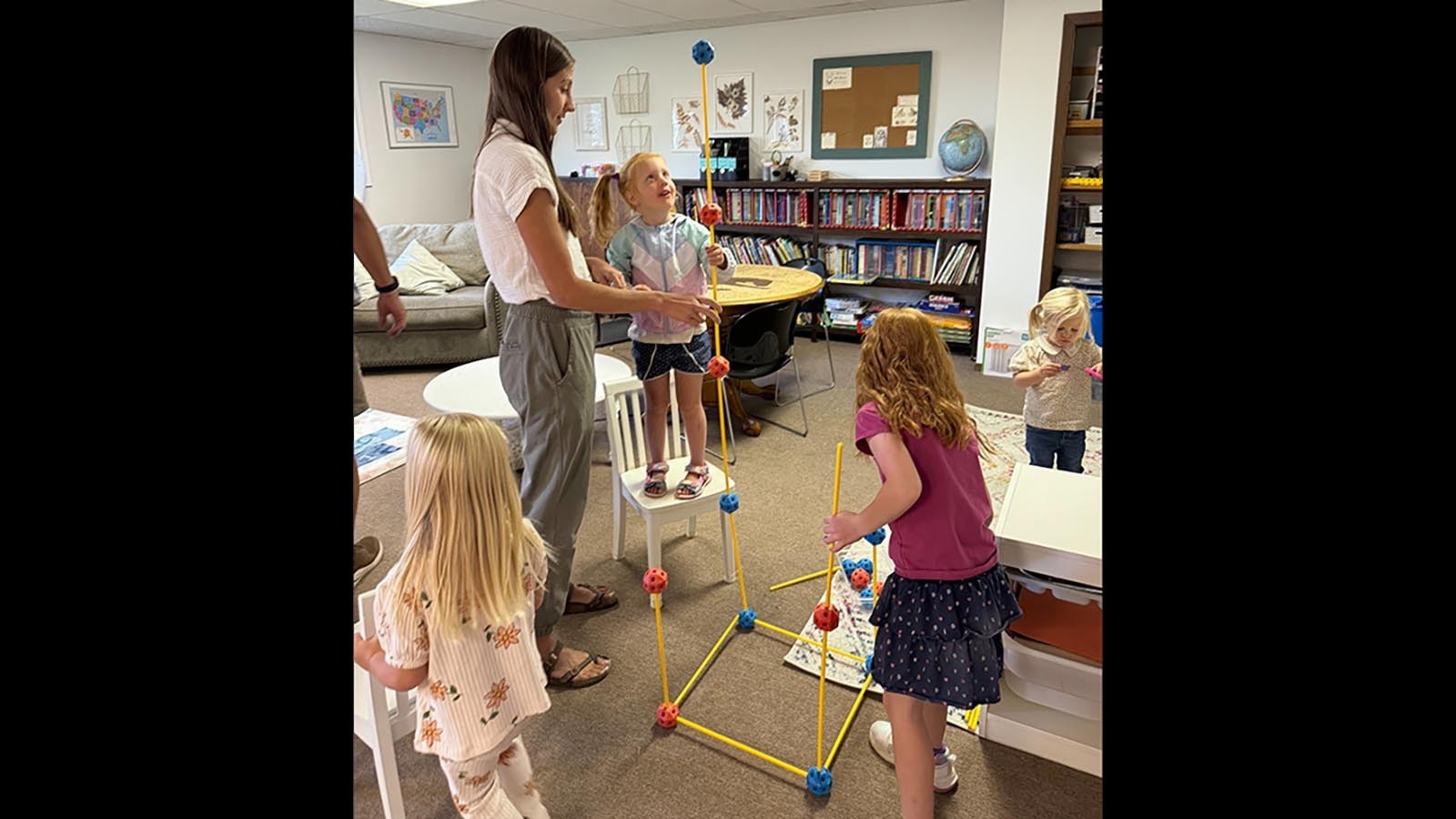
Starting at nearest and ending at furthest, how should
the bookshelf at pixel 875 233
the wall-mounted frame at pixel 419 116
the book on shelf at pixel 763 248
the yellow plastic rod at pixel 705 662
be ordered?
the yellow plastic rod at pixel 705 662 < the bookshelf at pixel 875 233 < the book on shelf at pixel 763 248 < the wall-mounted frame at pixel 419 116

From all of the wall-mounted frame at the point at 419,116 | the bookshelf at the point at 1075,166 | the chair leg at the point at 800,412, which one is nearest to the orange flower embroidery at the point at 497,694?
the chair leg at the point at 800,412

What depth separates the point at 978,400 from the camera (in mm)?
4438

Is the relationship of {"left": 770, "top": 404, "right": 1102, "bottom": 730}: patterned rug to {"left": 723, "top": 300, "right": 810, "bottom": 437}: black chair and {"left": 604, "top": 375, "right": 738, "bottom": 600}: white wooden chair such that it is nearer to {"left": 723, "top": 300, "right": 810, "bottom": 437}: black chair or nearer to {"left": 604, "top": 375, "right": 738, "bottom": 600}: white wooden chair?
{"left": 604, "top": 375, "right": 738, "bottom": 600}: white wooden chair

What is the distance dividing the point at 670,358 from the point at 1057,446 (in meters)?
1.29

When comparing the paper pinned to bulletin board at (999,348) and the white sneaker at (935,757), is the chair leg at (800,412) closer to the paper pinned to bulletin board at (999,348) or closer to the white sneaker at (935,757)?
the paper pinned to bulletin board at (999,348)

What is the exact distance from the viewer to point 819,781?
1.72 metres

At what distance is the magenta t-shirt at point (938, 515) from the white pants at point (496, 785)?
2.83 feet

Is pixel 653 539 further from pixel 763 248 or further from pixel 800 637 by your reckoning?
pixel 763 248

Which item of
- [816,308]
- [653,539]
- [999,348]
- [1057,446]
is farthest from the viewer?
[816,308]

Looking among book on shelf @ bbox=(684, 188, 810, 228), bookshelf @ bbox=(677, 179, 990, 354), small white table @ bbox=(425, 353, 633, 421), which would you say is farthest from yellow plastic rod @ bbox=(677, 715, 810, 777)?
book on shelf @ bbox=(684, 188, 810, 228)

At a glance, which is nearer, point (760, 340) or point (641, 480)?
point (641, 480)

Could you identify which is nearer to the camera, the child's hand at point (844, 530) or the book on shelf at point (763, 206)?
the child's hand at point (844, 530)

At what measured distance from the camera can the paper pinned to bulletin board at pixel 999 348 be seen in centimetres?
481

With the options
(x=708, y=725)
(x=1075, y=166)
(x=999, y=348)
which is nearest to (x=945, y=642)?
(x=708, y=725)
